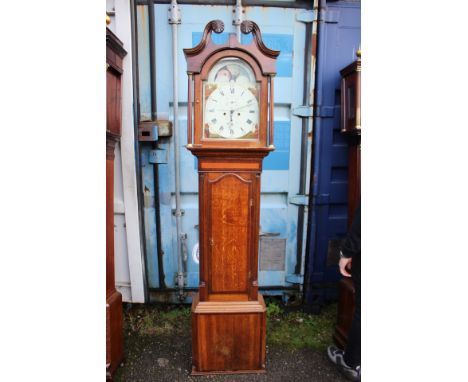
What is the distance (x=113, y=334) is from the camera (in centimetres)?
201

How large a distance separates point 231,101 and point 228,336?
1.44m

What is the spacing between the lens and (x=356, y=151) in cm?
218

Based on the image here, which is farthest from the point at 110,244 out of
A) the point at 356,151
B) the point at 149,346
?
the point at 356,151

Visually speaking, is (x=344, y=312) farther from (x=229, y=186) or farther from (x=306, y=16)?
(x=306, y=16)

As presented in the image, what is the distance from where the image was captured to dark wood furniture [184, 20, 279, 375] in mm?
1766

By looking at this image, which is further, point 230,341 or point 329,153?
point 329,153

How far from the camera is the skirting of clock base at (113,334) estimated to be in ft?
6.38

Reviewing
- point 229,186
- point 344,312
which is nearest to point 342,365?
point 344,312

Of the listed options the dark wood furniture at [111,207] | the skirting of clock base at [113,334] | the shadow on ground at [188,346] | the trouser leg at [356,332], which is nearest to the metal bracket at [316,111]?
the trouser leg at [356,332]

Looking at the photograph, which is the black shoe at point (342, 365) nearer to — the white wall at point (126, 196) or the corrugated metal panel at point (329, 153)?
the corrugated metal panel at point (329, 153)

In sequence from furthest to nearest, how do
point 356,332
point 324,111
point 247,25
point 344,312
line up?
point 324,111, point 344,312, point 356,332, point 247,25

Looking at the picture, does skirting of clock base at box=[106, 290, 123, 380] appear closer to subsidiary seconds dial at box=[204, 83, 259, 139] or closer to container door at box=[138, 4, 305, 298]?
container door at box=[138, 4, 305, 298]

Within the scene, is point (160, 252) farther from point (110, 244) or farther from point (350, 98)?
point (350, 98)

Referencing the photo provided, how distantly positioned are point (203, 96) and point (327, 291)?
197 centimetres
